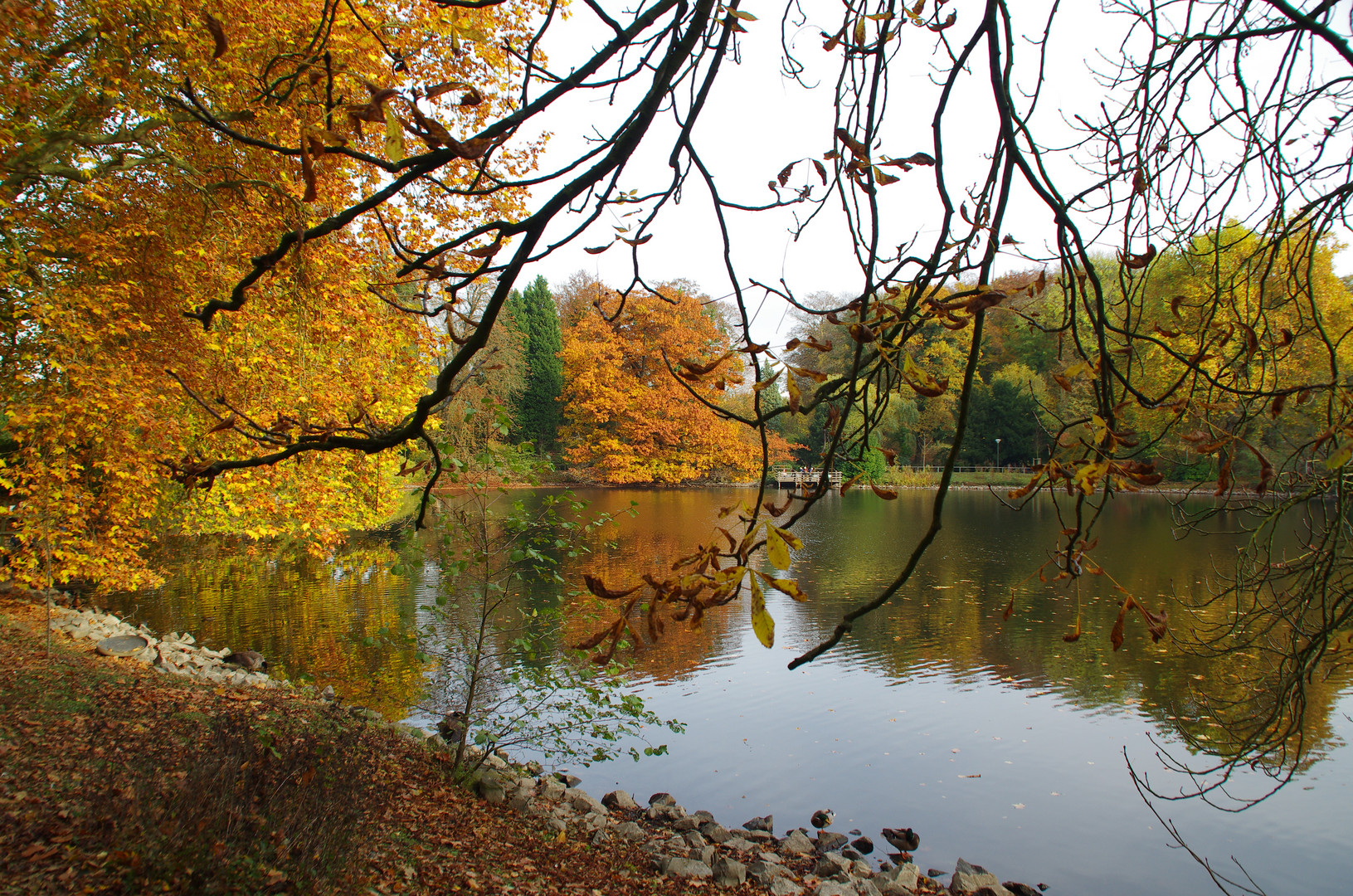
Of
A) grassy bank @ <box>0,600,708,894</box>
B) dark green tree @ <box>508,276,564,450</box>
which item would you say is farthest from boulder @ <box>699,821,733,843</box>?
dark green tree @ <box>508,276,564,450</box>

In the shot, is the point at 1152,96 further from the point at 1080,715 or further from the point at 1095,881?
the point at 1080,715

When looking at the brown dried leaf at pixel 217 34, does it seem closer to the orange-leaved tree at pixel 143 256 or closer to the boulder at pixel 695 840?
the boulder at pixel 695 840

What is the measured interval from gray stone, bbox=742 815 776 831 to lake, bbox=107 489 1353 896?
4.3 inches

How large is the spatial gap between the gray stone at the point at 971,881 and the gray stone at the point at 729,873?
1236 millimetres

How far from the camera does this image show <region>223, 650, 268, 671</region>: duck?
7.84 m

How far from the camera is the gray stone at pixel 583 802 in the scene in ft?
16.8

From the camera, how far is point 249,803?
2.89 m

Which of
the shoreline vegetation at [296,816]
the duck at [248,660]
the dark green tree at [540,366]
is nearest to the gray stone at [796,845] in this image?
the shoreline vegetation at [296,816]

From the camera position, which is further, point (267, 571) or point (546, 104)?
point (267, 571)

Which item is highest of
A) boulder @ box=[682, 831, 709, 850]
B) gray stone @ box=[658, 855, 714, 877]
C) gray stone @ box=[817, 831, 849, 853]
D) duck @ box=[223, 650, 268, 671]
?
duck @ box=[223, 650, 268, 671]

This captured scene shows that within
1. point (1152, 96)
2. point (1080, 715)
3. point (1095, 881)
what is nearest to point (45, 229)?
point (1152, 96)

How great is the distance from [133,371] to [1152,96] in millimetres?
7663

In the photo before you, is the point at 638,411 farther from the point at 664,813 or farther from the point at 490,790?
the point at 490,790

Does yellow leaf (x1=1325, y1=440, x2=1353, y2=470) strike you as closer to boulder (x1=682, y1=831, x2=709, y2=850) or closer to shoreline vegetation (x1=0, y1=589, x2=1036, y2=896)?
shoreline vegetation (x1=0, y1=589, x2=1036, y2=896)
